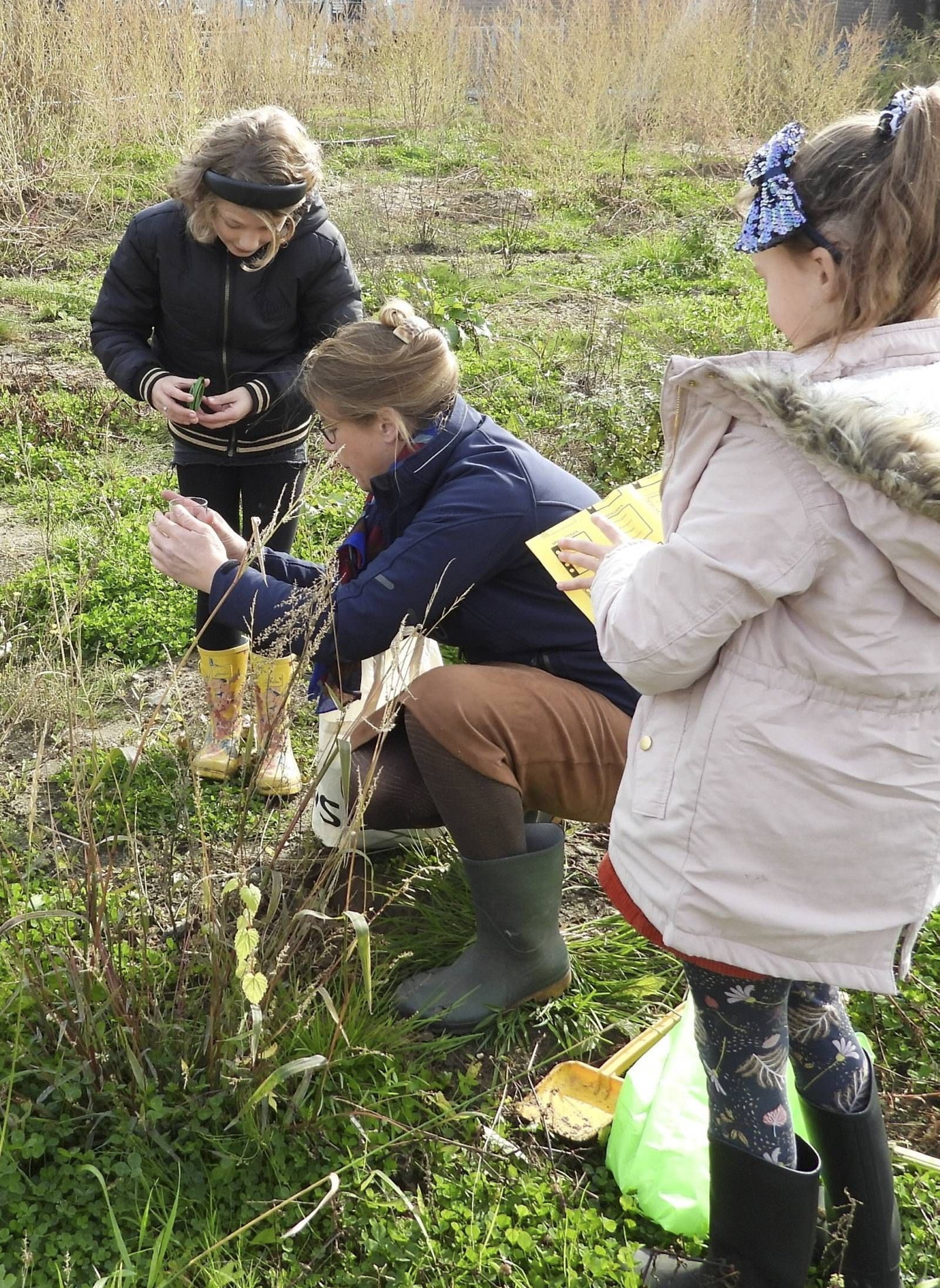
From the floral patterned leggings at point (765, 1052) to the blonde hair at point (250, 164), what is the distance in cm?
205

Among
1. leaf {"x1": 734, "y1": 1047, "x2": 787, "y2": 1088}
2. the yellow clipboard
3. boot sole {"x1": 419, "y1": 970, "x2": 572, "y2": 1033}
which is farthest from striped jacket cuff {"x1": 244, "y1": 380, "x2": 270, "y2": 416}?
leaf {"x1": 734, "y1": 1047, "x2": 787, "y2": 1088}

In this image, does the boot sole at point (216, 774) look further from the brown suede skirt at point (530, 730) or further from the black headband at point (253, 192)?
the black headband at point (253, 192)

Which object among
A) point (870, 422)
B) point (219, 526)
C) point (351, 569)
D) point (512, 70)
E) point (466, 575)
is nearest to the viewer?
point (870, 422)

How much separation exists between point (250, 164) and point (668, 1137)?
2253 millimetres

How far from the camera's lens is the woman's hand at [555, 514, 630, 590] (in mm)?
1757

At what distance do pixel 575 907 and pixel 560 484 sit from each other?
1.00 metres

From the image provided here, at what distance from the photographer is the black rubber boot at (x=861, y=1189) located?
175 centimetres

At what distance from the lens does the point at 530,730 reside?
225 cm

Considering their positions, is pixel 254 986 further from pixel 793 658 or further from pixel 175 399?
pixel 175 399

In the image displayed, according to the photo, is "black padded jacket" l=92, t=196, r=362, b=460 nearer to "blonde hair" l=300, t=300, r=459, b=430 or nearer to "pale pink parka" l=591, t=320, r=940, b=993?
"blonde hair" l=300, t=300, r=459, b=430

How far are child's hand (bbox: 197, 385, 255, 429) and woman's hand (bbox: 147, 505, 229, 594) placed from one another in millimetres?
560

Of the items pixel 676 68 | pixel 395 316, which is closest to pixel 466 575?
pixel 395 316

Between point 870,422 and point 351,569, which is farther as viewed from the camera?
point 351,569

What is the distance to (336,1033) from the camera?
203cm
